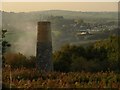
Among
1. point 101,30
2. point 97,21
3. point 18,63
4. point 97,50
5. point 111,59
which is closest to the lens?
point 18,63

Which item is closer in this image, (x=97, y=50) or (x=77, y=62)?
(x=77, y=62)

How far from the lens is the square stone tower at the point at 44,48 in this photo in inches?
846

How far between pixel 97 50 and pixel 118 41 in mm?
2157

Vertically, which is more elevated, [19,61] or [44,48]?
[44,48]

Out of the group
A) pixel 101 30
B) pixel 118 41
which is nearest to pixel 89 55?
pixel 118 41

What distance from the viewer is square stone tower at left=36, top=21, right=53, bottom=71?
21.5 meters

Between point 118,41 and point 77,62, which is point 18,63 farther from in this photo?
point 118,41

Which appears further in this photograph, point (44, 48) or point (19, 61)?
point (19, 61)

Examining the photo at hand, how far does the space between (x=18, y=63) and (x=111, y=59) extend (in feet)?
20.1

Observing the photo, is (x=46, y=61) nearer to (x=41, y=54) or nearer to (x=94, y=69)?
(x=41, y=54)

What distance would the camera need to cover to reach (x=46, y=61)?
21469mm

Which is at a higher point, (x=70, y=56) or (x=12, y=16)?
(x=12, y=16)

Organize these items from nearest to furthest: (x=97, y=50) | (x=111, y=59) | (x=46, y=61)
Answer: (x=46, y=61) < (x=111, y=59) < (x=97, y=50)

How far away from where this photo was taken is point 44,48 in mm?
22016
